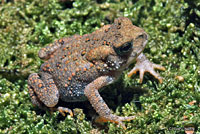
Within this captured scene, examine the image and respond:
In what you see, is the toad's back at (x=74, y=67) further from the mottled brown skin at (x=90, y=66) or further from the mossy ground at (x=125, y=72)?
the mossy ground at (x=125, y=72)

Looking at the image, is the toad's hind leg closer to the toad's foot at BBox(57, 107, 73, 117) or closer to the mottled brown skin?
the mottled brown skin

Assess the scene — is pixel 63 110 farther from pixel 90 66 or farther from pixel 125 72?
pixel 125 72

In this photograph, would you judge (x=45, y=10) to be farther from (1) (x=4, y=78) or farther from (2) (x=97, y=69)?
(2) (x=97, y=69)

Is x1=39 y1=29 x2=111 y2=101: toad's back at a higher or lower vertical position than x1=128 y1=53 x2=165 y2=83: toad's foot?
higher

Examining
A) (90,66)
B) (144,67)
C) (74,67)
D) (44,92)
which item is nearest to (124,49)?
(90,66)

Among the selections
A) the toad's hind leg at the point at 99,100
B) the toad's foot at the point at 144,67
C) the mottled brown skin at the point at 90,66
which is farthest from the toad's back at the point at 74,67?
the toad's foot at the point at 144,67

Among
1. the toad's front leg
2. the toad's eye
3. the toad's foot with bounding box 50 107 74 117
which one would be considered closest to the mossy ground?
the toad's foot with bounding box 50 107 74 117

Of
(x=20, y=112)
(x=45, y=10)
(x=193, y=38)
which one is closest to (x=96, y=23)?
(x=45, y=10)
